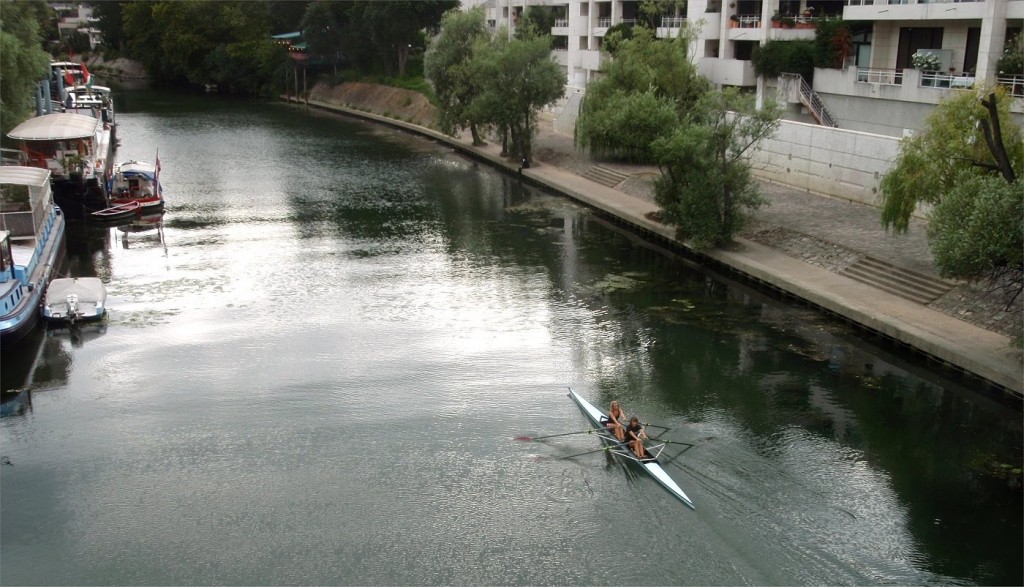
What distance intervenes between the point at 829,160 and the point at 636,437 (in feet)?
76.7

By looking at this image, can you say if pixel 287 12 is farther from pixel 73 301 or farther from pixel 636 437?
pixel 636 437

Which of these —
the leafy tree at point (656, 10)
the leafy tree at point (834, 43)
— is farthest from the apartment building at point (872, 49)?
the leafy tree at point (834, 43)

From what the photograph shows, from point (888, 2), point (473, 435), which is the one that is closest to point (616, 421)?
point (473, 435)

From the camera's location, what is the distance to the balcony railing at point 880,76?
42931 mm

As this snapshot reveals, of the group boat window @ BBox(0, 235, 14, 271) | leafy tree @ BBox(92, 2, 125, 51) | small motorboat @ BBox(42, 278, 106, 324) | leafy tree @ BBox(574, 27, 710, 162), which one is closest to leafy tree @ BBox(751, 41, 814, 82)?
leafy tree @ BBox(574, 27, 710, 162)

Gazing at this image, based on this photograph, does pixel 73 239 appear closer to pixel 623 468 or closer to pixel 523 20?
pixel 623 468

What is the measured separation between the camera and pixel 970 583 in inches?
612

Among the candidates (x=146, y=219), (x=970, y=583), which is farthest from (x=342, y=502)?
(x=146, y=219)

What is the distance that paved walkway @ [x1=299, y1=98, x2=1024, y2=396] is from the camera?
2370cm

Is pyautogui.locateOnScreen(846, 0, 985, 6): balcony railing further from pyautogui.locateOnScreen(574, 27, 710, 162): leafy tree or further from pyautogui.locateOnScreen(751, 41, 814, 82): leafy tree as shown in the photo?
pyautogui.locateOnScreen(574, 27, 710, 162): leafy tree

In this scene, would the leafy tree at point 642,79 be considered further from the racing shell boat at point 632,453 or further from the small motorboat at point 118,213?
the racing shell boat at point 632,453

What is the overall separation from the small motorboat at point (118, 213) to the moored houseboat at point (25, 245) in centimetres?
483

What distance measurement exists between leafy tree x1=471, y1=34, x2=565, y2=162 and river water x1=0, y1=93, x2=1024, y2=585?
1968 cm

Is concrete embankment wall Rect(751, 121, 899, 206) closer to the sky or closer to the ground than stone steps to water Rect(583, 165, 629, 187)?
closer to the sky
